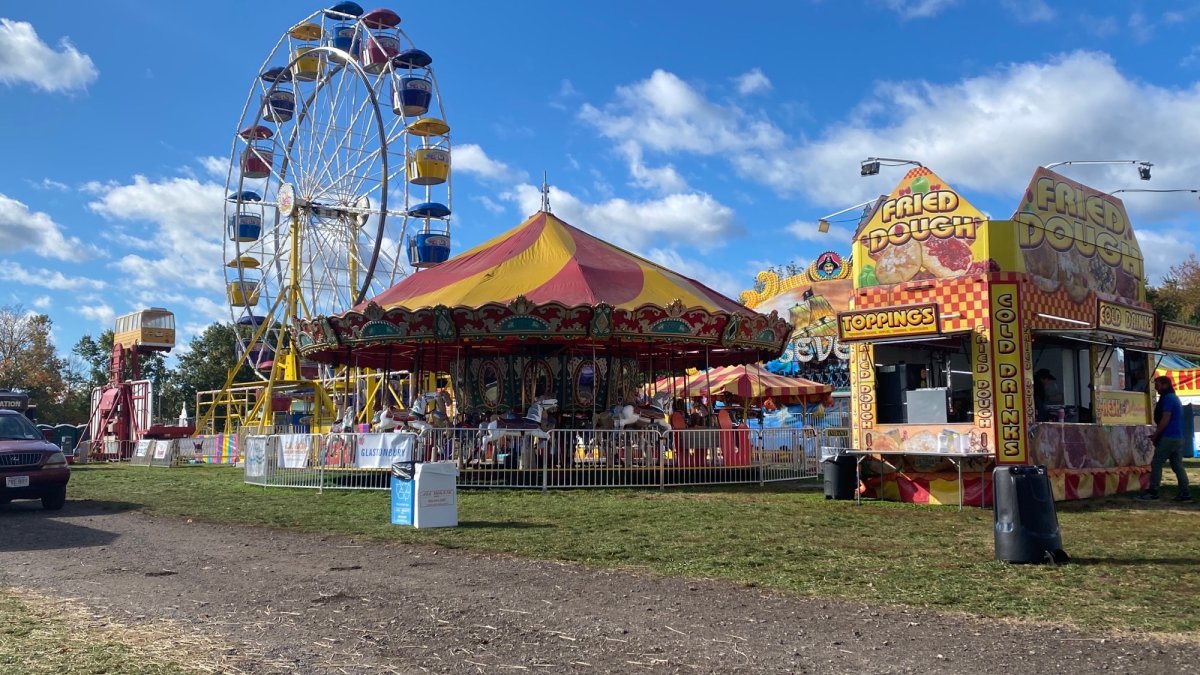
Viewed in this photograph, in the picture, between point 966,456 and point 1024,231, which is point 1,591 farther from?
point 1024,231

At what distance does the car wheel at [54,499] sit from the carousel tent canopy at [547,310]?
5594mm

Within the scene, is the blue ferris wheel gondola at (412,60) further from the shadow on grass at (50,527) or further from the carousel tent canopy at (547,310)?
the shadow on grass at (50,527)

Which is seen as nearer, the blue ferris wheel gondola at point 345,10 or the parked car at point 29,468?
the parked car at point 29,468

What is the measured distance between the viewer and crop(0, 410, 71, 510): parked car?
1130 centimetres

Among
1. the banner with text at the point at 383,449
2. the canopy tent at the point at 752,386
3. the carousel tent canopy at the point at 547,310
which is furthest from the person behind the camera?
the canopy tent at the point at 752,386

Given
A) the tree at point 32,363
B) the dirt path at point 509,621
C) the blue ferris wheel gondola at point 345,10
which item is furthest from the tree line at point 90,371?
the dirt path at point 509,621

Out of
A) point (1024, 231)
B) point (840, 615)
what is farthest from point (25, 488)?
point (1024, 231)

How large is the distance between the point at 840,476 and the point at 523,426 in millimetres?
5326

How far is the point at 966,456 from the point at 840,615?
6.66m

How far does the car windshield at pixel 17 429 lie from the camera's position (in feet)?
39.6

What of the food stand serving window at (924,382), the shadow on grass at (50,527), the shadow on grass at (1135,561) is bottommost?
the shadow on grass at (1135,561)

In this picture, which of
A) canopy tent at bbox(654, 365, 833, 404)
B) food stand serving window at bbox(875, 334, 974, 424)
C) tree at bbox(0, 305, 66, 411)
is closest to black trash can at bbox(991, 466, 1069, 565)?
food stand serving window at bbox(875, 334, 974, 424)

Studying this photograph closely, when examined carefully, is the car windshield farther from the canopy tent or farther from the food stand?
the canopy tent

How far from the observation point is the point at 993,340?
11320mm
